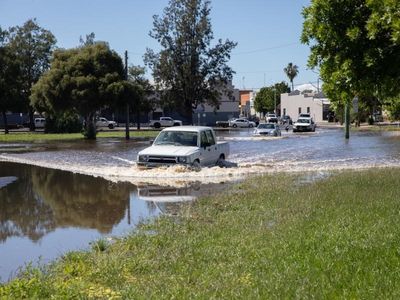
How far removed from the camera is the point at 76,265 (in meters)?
7.54

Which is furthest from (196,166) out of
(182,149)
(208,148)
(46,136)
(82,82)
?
Answer: (46,136)

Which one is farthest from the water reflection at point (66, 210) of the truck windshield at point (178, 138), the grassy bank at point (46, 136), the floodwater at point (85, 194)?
the grassy bank at point (46, 136)

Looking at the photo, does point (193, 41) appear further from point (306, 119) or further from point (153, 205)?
point (153, 205)

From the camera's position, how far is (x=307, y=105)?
104 metres

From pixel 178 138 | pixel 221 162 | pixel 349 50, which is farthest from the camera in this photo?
pixel 221 162

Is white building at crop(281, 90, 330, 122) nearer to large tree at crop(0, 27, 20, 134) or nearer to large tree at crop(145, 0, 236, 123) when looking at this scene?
large tree at crop(145, 0, 236, 123)

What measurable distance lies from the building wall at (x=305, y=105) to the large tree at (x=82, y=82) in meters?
53.4

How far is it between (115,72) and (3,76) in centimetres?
1707

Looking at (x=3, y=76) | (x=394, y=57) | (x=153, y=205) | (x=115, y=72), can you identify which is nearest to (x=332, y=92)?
(x=394, y=57)

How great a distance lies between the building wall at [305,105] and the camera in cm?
10100

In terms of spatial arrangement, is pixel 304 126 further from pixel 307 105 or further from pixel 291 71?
pixel 291 71

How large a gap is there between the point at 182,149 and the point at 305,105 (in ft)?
288

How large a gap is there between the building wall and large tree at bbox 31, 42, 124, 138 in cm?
5338

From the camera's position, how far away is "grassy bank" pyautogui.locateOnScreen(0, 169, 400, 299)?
19.6 feet
